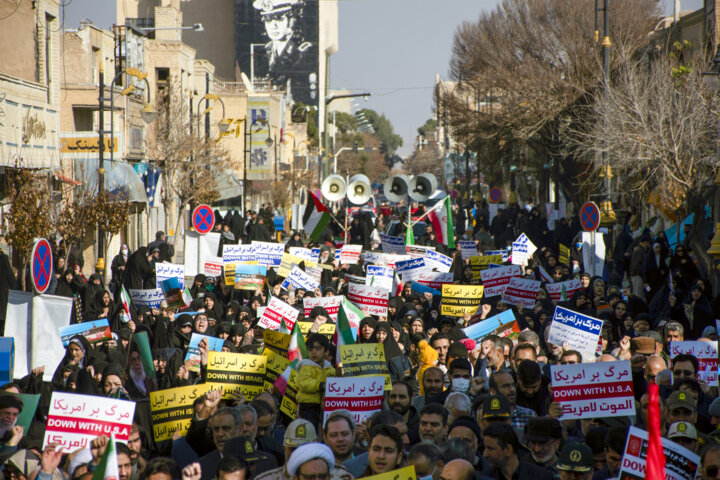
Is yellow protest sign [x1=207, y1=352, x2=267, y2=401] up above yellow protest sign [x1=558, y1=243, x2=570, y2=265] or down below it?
below

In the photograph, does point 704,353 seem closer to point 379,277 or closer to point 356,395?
point 356,395

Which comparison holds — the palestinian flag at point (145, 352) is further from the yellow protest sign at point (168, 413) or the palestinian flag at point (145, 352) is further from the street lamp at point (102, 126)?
the street lamp at point (102, 126)

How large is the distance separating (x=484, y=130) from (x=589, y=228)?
70.6ft

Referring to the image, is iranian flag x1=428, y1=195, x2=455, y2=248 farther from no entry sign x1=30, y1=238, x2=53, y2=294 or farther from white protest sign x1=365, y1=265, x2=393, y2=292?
no entry sign x1=30, y1=238, x2=53, y2=294

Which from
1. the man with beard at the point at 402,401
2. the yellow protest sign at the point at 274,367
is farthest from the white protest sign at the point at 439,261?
the man with beard at the point at 402,401

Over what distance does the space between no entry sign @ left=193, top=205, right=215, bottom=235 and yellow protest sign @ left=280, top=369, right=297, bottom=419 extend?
36.8 ft

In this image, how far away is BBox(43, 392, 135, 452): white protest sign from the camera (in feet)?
22.7

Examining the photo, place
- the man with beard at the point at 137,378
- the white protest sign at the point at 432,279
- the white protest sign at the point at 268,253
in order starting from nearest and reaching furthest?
the man with beard at the point at 137,378 < the white protest sign at the point at 432,279 < the white protest sign at the point at 268,253

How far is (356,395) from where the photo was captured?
8242 mm

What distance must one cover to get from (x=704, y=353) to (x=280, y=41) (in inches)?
3717

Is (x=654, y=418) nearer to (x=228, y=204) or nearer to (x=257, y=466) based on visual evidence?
(x=257, y=466)

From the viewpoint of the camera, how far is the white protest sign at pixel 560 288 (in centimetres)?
1534

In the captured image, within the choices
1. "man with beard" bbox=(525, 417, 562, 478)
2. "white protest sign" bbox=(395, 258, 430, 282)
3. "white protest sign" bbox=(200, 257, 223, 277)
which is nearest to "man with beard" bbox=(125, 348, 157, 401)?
"man with beard" bbox=(525, 417, 562, 478)

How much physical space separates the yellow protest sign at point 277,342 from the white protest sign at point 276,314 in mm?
1182
